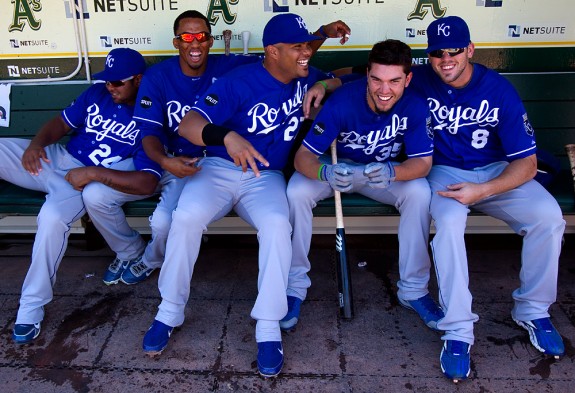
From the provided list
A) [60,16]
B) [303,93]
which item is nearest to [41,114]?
[60,16]

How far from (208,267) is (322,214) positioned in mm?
854

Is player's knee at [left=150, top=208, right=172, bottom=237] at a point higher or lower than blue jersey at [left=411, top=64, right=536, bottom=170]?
lower

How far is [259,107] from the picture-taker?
2.66 meters

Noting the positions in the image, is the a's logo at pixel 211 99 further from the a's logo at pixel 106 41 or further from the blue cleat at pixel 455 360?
the blue cleat at pixel 455 360

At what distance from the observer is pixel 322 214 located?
9.34 feet

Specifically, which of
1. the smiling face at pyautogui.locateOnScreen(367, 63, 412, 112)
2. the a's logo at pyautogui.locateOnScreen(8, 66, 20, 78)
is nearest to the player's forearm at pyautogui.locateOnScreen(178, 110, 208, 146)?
the smiling face at pyautogui.locateOnScreen(367, 63, 412, 112)

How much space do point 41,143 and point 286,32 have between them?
1.49 metres

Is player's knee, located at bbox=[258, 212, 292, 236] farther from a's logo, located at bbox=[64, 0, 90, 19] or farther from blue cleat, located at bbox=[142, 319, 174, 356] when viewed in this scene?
a's logo, located at bbox=[64, 0, 90, 19]

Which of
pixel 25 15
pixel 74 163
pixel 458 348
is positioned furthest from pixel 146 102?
pixel 458 348

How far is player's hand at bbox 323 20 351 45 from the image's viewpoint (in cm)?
295

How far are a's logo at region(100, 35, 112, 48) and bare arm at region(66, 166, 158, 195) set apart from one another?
3.14 ft

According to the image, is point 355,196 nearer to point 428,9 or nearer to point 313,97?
point 313,97

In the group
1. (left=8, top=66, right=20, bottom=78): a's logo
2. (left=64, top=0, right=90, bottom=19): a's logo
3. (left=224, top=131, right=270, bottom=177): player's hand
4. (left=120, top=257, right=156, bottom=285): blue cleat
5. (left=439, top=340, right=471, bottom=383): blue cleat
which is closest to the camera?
(left=439, top=340, right=471, bottom=383): blue cleat

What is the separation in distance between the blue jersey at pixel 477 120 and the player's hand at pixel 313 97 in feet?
1.54
